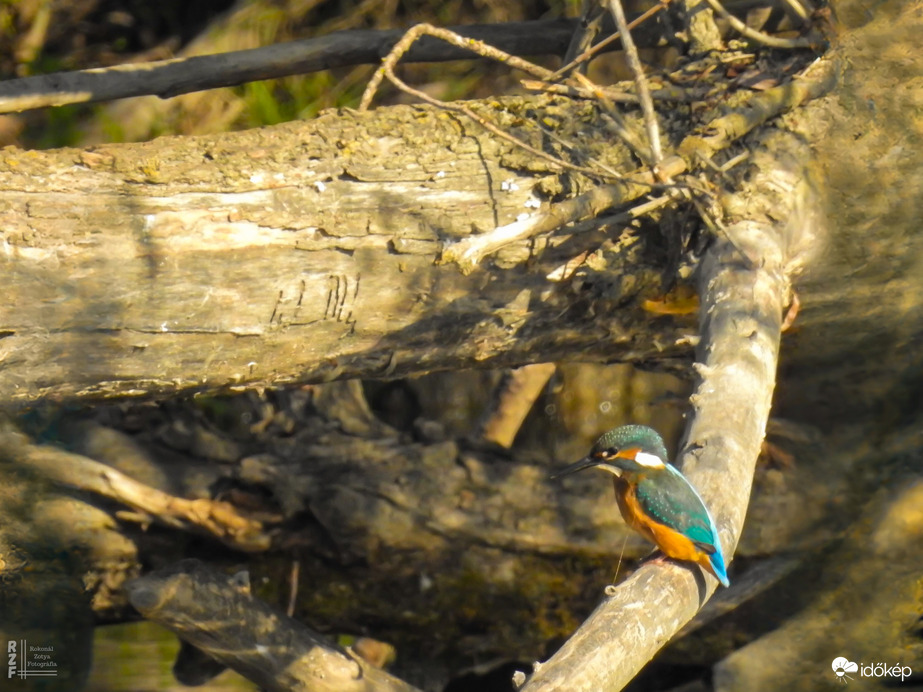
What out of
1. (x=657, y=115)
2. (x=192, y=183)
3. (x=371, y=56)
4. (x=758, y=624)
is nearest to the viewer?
(x=192, y=183)

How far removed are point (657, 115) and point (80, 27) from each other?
306 cm

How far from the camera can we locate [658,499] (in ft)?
6.14

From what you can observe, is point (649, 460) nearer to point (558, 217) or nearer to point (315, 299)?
point (558, 217)

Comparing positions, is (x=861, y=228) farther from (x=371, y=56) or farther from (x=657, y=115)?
(x=371, y=56)

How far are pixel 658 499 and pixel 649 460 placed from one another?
126mm

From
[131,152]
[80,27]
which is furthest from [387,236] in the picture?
[80,27]

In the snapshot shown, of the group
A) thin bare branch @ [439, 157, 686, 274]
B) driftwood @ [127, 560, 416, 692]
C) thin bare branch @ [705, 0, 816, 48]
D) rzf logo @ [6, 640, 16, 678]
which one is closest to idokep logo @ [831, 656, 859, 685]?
driftwood @ [127, 560, 416, 692]

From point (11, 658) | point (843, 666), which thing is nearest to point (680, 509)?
point (843, 666)

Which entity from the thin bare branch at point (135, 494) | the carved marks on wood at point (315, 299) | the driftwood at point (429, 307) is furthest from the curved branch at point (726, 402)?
the thin bare branch at point (135, 494)

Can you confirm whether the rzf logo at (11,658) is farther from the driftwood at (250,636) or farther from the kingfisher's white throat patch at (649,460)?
the kingfisher's white throat patch at (649,460)

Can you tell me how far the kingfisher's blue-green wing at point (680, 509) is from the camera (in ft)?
5.34

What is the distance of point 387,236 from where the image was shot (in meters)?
2.04

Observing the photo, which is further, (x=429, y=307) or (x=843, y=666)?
(x=843, y=666)

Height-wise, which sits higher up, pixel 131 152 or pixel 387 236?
pixel 131 152
